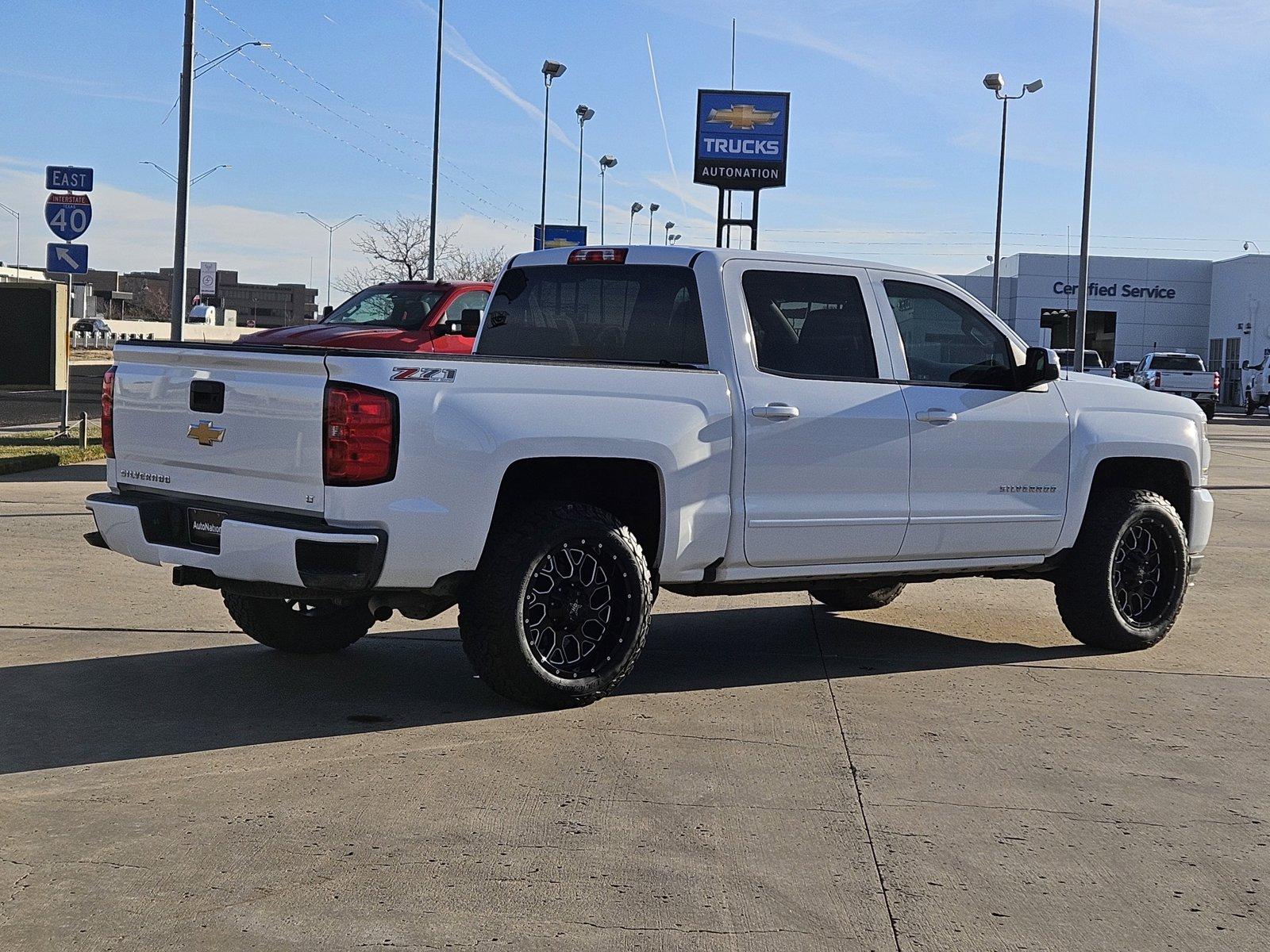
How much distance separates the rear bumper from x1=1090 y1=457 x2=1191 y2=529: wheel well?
4.40m

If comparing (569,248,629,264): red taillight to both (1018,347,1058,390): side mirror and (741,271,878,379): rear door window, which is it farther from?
(1018,347,1058,390): side mirror

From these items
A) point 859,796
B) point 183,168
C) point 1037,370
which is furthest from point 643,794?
point 183,168

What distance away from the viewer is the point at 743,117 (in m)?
51.4

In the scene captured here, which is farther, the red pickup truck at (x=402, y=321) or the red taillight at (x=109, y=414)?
the red pickup truck at (x=402, y=321)

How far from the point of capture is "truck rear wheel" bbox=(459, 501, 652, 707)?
626 cm

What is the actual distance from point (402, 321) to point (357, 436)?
10980mm

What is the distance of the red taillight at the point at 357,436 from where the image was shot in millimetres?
5836

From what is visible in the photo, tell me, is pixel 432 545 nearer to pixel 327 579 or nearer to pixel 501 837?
pixel 327 579

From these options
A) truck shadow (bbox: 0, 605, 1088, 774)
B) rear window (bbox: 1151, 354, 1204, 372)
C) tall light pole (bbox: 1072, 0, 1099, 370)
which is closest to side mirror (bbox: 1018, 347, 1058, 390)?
truck shadow (bbox: 0, 605, 1088, 774)

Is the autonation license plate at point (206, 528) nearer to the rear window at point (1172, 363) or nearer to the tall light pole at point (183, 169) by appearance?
the tall light pole at point (183, 169)

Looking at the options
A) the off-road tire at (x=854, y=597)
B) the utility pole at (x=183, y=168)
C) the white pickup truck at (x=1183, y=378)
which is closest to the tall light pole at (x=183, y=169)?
the utility pole at (x=183, y=168)

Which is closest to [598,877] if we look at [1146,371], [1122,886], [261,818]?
[261,818]

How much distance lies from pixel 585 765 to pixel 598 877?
48.2 inches

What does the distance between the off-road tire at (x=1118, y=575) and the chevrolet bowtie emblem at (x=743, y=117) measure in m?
44.4
